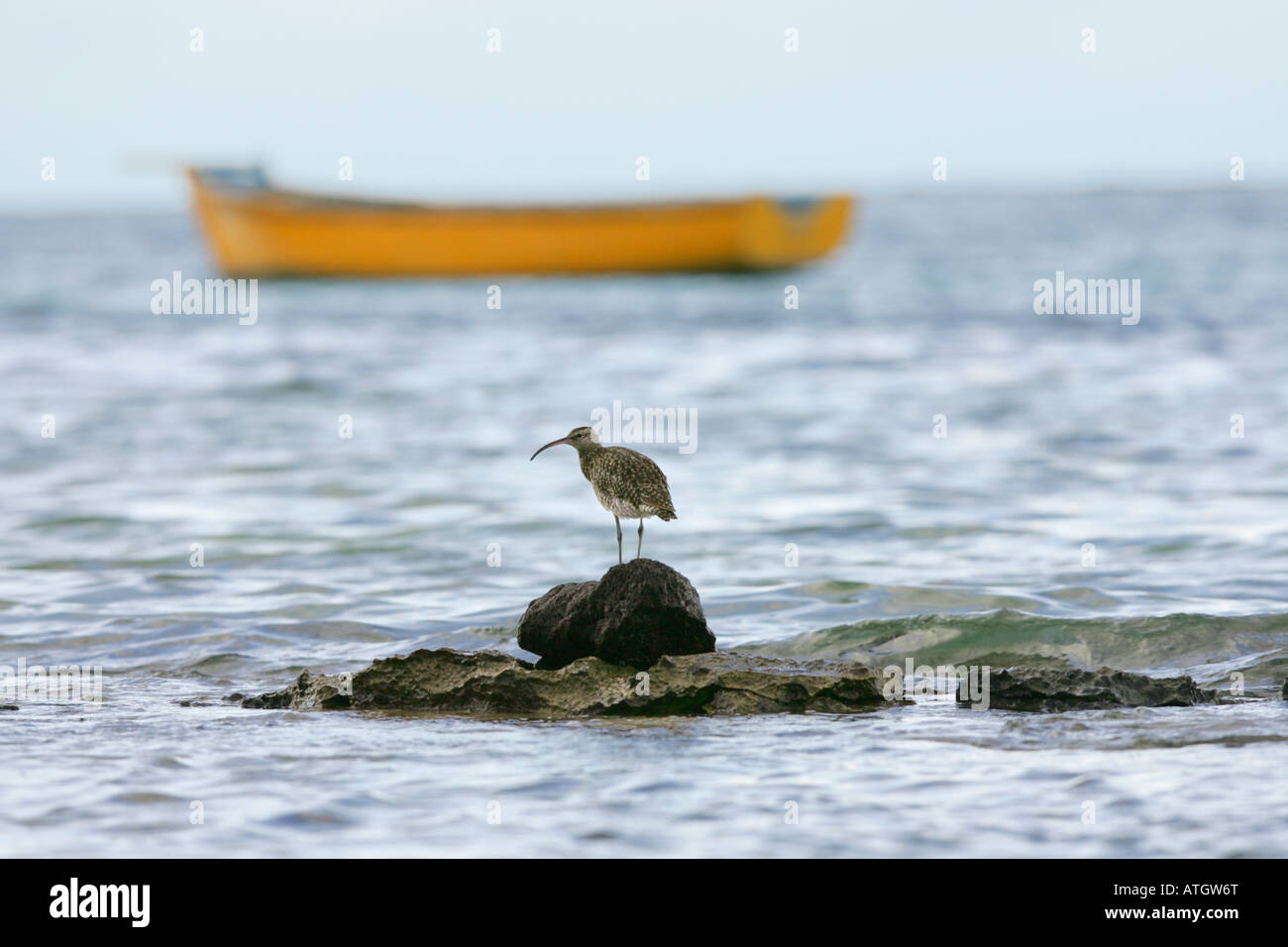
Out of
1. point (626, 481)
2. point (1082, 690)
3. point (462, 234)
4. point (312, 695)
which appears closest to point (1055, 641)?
point (1082, 690)

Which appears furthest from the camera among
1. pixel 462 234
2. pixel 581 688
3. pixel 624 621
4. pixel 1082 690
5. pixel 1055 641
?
pixel 462 234

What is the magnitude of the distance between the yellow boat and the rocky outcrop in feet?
108

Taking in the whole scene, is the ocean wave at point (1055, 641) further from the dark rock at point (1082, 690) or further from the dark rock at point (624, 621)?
the dark rock at point (624, 621)

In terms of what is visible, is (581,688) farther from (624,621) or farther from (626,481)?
(626,481)

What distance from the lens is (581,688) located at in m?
7.15

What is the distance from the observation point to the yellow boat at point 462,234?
130 ft

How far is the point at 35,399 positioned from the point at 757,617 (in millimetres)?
16001

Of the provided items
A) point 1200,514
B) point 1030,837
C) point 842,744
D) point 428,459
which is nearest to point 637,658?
point 842,744

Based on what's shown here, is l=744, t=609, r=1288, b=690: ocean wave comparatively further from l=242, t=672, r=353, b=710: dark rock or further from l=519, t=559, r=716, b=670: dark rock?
l=242, t=672, r=353, b=710: dark rock

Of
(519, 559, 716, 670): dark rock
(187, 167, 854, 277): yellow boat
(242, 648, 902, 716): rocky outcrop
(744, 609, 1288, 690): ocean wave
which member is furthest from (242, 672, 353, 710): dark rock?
(187, 167, 854, 277): yellow boat

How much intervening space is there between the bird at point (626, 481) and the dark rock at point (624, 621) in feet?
0.58

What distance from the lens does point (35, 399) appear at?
2247cm

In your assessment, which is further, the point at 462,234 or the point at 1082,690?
the point at 462,234

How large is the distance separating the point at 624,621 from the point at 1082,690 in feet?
7.03
